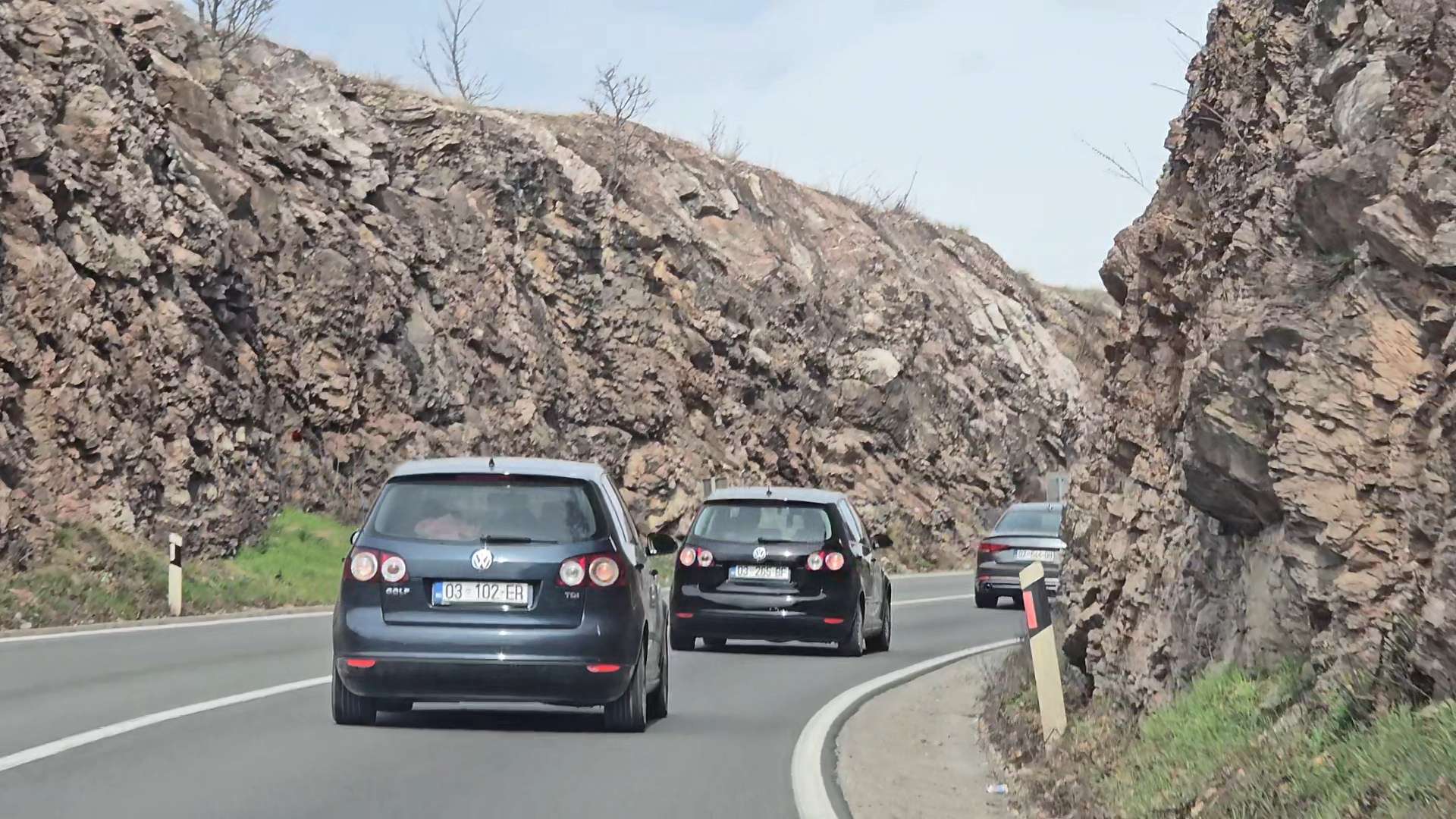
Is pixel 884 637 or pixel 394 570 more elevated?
pixel 394 570

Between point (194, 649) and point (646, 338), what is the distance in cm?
2911

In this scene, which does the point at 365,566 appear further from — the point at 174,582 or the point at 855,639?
the point at 174,582

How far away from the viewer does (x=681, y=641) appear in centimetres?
2192

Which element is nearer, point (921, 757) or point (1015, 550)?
point (921, 757)

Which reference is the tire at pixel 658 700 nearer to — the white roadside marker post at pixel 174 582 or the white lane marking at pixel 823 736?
the white lane marking at pixel 823 736

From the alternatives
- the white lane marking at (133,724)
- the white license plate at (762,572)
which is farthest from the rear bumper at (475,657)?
the white license plate at (762,572)

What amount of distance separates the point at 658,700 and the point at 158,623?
1073 cm

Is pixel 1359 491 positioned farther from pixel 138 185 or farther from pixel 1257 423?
pixel 138 185

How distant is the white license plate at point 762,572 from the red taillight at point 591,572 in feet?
28.0

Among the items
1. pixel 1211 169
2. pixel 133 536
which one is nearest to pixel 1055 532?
pixel 133 536

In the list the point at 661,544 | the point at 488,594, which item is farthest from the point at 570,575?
the point at 661,544

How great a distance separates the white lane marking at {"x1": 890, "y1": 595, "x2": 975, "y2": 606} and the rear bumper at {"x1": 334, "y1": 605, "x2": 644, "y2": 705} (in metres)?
21.2

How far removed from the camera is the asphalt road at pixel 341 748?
9789 millimetres

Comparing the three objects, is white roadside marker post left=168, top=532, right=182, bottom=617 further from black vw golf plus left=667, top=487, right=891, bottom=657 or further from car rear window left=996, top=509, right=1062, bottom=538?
car rear window left=996, top=509, right=1062, bottom=538
